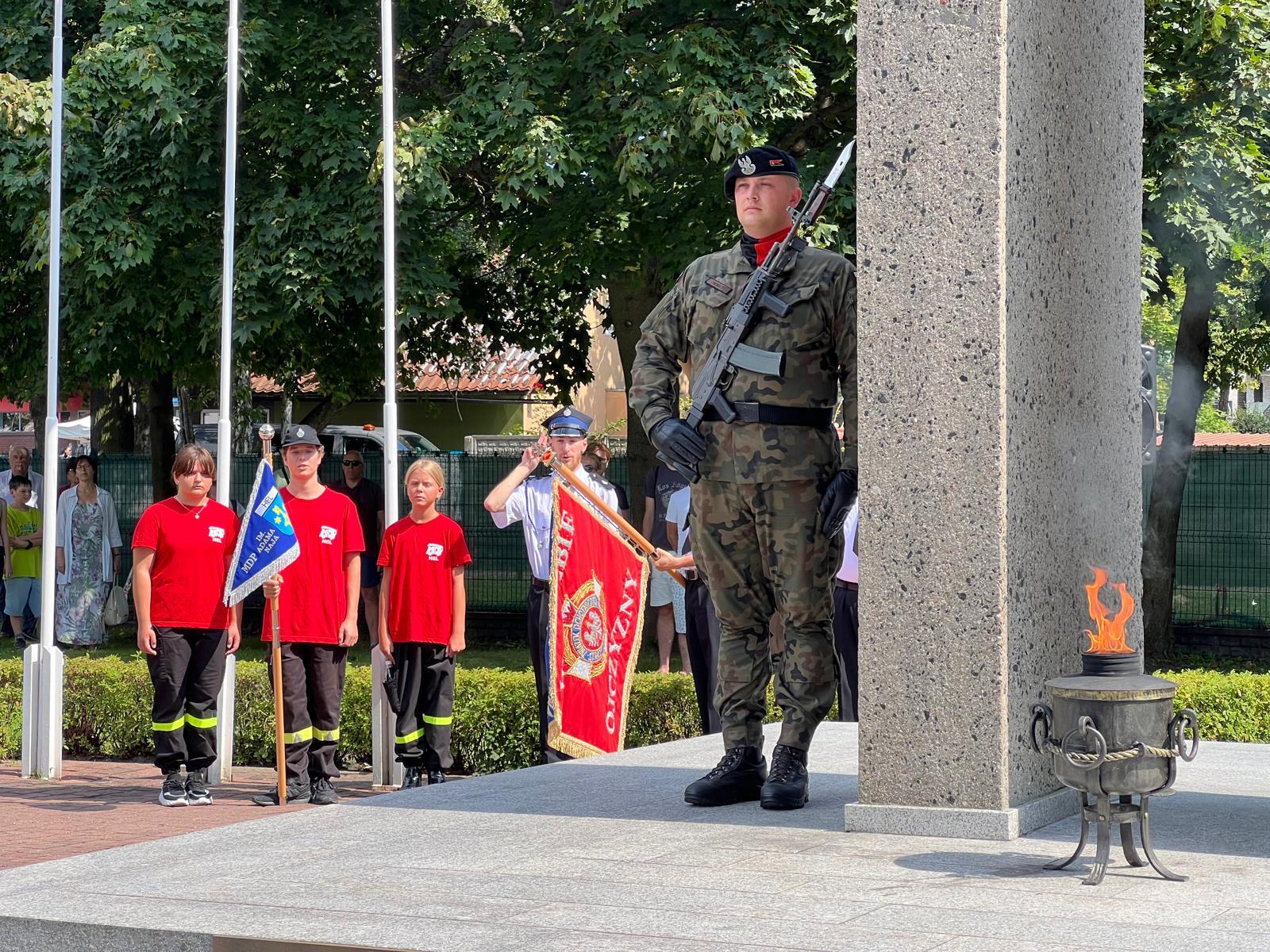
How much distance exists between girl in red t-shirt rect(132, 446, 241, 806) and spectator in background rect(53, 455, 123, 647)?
9.83 m

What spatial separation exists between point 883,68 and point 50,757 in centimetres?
818

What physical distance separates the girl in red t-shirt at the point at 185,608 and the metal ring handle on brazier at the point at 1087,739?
5.79 meters

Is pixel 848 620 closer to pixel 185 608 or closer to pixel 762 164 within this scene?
pixel 185 608

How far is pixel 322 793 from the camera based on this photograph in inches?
385

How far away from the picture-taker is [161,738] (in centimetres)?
966

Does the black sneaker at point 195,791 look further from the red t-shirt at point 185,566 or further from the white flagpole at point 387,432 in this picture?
the white flagpole at point 387,432

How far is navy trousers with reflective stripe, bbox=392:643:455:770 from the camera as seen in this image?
10250 millimetres

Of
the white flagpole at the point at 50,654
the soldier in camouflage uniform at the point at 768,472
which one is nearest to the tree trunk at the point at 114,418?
the white flagpole at the point at 50,654

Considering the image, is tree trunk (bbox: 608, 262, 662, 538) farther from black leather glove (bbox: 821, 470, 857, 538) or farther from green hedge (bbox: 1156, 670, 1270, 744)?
black leather glove (bbox: 821, 470, 857, 538)

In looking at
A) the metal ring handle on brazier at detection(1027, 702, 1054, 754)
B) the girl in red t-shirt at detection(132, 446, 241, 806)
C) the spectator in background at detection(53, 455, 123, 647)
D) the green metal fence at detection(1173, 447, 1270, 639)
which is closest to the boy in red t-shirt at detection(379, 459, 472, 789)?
the girl in red t-shirt at detection(132, 446, 241, 806)

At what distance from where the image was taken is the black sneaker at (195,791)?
990cm

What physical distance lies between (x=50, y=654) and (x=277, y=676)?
2719 millimetres

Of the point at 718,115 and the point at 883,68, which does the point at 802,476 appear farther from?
the point at 718,115

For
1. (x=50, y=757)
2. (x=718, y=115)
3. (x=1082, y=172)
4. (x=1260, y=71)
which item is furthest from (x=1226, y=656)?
(x=1082, y=172)
